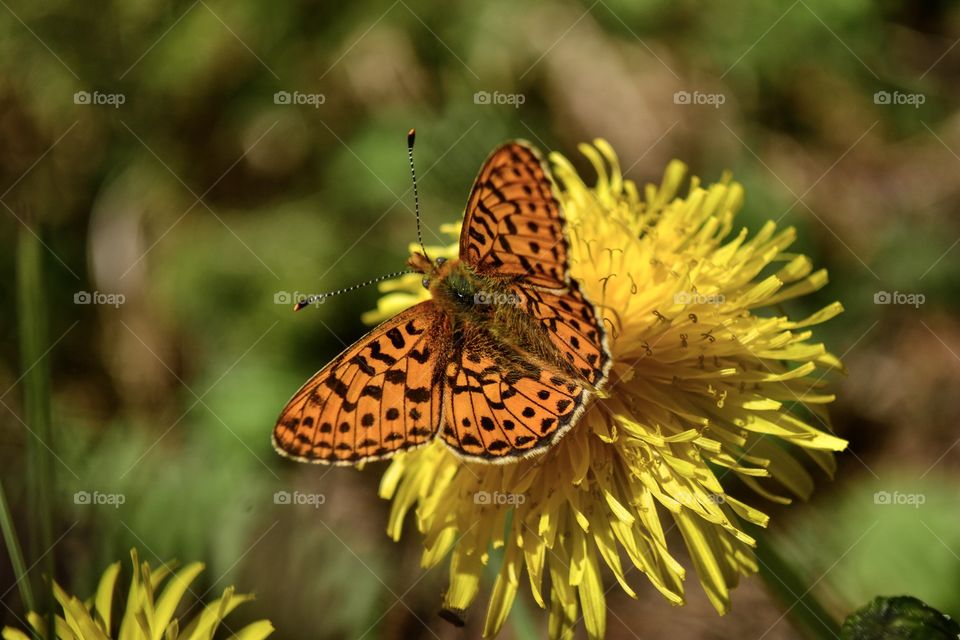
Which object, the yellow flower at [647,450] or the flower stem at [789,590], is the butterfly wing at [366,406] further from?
the flower stem at [789,590]

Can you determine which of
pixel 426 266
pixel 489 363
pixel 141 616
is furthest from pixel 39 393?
pixel 489 363

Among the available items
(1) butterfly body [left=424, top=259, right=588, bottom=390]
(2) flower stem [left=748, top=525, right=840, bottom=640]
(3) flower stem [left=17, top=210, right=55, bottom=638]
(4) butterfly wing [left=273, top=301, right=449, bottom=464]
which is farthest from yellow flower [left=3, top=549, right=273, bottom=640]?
(2) flower stem [left=748, top=525, right=840, bottom=640]

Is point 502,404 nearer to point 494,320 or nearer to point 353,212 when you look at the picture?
point 494,320

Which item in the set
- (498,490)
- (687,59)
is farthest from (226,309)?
(687,59)

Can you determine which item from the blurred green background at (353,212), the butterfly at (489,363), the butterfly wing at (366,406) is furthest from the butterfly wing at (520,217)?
the blurred green background at (353,212)

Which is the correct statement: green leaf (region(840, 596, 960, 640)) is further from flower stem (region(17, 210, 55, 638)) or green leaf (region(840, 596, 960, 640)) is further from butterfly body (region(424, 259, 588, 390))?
flower stem (region(17, 210, 55, 638))

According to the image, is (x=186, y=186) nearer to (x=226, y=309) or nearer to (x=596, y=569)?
(x=226, y=309)
